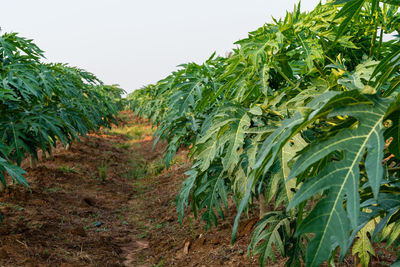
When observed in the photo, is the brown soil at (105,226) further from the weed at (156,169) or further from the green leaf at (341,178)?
the green leaf at (341,178)

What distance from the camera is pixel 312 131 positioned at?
1369mm

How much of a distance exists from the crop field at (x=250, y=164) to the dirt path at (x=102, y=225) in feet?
0.07

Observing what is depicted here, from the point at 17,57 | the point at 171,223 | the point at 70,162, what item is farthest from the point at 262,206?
the point at 70,162

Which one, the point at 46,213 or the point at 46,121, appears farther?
the point at 46,213

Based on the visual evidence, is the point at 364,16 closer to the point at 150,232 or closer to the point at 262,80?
the point at 262,80

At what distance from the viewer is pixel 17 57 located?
3.47m

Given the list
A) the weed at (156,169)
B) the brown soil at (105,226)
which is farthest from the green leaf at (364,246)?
the weed at (156,169)

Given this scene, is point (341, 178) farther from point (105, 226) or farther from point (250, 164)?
point (105, 226)

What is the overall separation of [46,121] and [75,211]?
1.99 m

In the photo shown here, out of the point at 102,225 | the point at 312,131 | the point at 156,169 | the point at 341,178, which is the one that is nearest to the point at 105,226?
the point at 102,225

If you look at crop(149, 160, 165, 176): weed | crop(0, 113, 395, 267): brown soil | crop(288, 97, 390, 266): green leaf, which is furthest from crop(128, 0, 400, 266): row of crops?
crop(149, 160, 165, 176): weed

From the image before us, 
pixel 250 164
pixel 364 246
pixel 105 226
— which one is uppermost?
pixel 250 164

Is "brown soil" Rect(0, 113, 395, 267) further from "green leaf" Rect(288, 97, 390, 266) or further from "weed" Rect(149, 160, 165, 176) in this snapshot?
"green leaf" Rect(288, 97, 390, 266)

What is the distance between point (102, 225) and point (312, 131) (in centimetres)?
408
